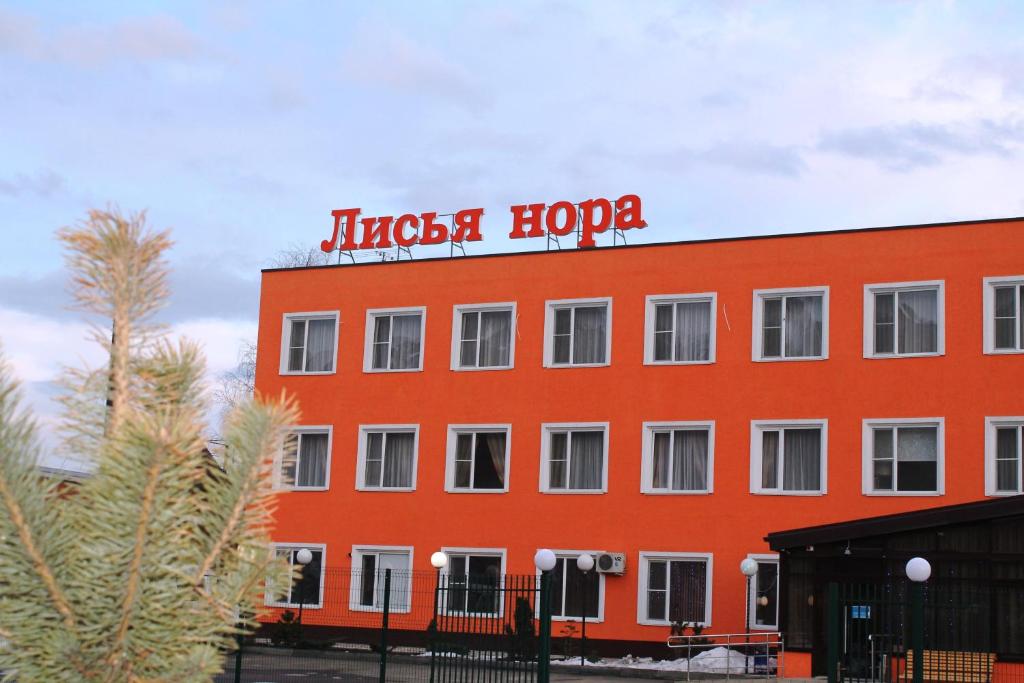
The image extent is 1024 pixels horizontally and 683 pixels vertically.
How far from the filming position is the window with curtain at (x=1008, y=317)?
29.6 meters

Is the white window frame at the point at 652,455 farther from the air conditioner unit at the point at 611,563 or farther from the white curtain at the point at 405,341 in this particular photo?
the white curtain at the point at 405,341

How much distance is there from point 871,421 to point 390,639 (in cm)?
1395

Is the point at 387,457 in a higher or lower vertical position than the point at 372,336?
lower

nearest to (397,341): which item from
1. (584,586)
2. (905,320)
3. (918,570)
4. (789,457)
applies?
(584,586)

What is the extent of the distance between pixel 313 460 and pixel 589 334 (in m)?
9.36

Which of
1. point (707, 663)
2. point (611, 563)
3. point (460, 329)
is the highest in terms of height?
point (460, 329)

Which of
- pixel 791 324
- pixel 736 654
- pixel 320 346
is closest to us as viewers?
pixel 736 654

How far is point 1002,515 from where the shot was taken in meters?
24.8

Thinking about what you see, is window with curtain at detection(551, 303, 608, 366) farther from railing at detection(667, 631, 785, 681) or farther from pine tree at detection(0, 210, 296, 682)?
pine tree at detection(0, 210, 296, 682)

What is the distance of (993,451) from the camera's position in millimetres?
29359

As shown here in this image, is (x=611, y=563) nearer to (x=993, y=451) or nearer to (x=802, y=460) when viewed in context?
(x=802, y=460)

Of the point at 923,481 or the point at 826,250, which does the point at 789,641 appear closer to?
the point at 923,481

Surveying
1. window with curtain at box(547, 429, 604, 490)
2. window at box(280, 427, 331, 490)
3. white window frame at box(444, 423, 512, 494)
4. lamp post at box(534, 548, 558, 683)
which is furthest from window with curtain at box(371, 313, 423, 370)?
lamp post at box(534, 548, 558, 683)

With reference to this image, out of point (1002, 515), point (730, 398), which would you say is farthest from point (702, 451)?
point (1002, 515)
